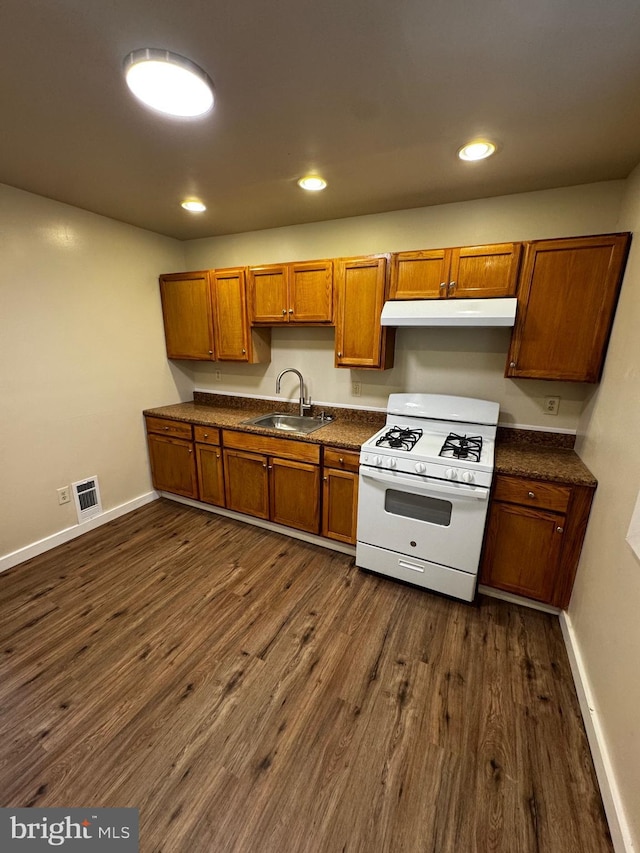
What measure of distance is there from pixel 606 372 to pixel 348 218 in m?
2.06

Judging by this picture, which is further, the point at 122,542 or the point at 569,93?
the point at 122,542

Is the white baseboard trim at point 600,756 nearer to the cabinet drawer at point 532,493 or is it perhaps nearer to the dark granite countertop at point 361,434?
the cabinet drawer at point 532,493

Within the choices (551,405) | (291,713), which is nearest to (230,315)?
(551,405)

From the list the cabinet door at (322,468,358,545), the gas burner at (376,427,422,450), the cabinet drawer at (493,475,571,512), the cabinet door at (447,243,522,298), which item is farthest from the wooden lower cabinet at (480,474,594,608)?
the cabinet door at (447,243,522,298)

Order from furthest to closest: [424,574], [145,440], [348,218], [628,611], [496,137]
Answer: [145,440] → [348,218] → [424,574] → [496,137] → [628,611]

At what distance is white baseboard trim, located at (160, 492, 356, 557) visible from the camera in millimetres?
2650

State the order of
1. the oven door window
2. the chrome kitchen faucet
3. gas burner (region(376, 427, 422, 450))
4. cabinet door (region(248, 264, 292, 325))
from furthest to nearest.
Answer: the chrome kitchen faucet
cabinet door (region(248, 264, 292, 325))
gas burner (region(376, 427, 422, 450))
the oven door window

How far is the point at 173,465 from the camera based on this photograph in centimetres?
325

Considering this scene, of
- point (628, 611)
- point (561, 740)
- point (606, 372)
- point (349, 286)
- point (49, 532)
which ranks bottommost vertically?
point (561, 740)

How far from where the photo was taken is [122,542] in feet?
8.97

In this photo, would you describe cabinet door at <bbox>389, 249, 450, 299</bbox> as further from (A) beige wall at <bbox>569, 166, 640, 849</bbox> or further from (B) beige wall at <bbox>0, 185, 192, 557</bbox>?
(B) beige wall at <bbox>0, 185, 192, 557</bbox>

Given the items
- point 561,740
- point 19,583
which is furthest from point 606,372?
point 19,583

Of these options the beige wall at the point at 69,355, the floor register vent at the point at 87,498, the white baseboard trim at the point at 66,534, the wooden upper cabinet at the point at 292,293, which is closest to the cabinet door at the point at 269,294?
the wooden upper cabinet at the point at 292,293

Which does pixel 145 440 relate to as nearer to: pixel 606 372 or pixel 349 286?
pixel 349 286
